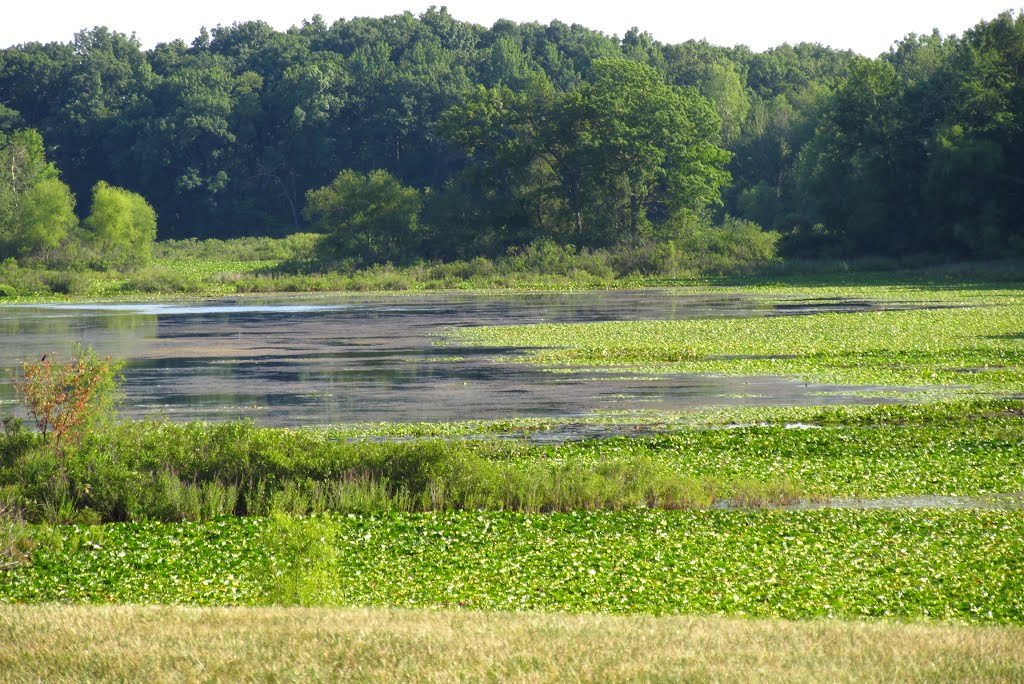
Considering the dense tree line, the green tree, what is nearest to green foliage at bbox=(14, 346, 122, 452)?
the dense tree line

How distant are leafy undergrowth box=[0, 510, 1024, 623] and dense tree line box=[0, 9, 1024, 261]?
71.3 meters

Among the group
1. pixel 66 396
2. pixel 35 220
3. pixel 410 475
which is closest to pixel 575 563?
pixel 410 475

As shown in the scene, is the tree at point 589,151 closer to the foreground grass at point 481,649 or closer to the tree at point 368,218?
the tree at point 368,218

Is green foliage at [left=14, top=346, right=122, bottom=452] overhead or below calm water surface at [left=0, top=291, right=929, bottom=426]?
overhead

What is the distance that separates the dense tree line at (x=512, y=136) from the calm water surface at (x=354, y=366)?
28.9m

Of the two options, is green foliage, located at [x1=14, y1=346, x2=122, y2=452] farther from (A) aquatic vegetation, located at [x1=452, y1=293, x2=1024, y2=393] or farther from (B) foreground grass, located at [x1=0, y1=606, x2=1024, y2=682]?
(A) aquatic vegetation, located at [x1=452, y1=293, x2=1024, y2=393]

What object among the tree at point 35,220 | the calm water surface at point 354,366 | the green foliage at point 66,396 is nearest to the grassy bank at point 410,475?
the green foliage at point 66,396

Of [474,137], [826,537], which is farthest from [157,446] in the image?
[474,137]

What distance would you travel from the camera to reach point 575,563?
13.5 meters

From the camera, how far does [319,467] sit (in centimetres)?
1753

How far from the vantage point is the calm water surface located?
26.2 m

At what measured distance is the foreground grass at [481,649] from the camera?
8203 millimetres

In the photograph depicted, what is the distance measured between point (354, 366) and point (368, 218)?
61.6 m

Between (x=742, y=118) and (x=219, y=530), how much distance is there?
12718 centimetres
